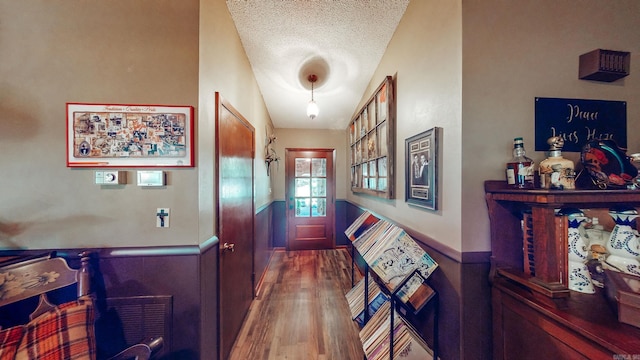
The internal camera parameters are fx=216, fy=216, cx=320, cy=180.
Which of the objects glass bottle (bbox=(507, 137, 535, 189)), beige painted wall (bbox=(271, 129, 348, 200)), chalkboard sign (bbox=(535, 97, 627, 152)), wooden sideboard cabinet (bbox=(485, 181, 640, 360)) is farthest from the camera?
beige painted wall (bbox=(271, 129, 348, 200))

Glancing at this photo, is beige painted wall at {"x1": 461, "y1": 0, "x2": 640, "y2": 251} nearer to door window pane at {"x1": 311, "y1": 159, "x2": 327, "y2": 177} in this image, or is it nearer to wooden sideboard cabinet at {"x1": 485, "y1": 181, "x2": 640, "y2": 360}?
wooden sideboard cabinet at {"x1": 485, "y1": 181, "x2": 640, "y2": 360}

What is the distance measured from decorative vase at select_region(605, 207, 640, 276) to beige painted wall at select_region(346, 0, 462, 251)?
0.56 metres

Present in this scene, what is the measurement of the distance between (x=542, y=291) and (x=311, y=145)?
3.85 meters

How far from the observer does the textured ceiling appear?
5.82 feet

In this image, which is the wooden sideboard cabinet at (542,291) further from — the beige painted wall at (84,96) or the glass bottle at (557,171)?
the beige painted wall at (84,96)

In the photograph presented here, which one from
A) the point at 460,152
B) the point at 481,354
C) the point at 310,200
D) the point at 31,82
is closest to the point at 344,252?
the point at 310,200

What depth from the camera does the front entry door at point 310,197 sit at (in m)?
4.36

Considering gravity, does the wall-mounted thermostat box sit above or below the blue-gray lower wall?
above

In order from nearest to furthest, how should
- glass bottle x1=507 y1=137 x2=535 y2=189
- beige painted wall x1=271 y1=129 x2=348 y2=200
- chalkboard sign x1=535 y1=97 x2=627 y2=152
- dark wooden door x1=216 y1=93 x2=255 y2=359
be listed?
glass bottle x1=507 y1=137 x2=535 y2=189 < chalkboard sign x1=535 y1=97 x2=627 y2=152 < dark wooden door x1=216 y1=93 x2=255 y2=359 < beige painted wall x1=271 y1=129 x2=348 y2=200

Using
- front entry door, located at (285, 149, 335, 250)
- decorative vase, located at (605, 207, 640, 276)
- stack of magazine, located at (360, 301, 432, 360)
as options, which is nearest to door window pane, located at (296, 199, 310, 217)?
front entry door, located at (285, 149, 335, 250)

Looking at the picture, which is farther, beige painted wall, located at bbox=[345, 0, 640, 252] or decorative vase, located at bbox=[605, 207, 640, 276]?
beige painted wall, located at bbox=[345, 0, 640, 252]

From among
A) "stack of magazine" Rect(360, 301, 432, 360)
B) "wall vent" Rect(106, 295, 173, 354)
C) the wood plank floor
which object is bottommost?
the wood plank floor

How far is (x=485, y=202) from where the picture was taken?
113 centimetres

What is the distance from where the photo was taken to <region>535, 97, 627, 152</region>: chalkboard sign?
3.80 ft
